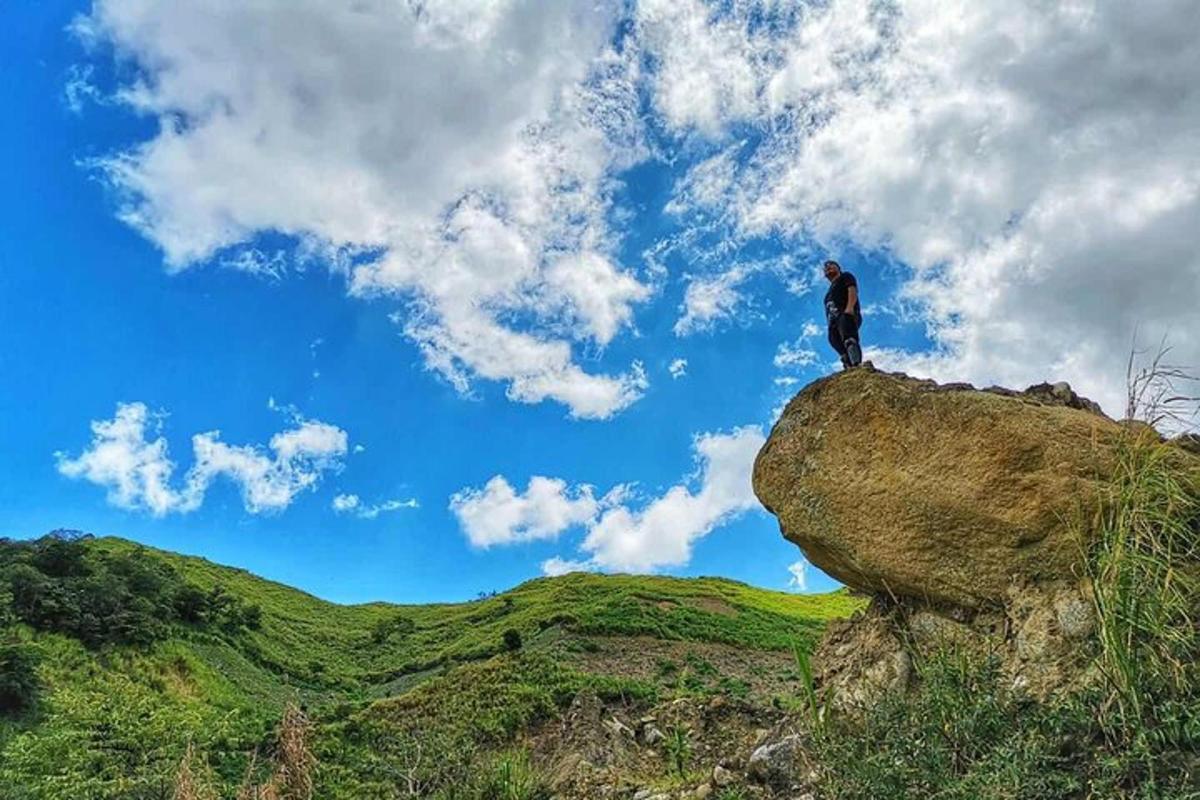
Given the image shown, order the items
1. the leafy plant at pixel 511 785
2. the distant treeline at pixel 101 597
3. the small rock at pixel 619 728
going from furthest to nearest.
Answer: the distant treeline at pixel 101 597, the small rock at pixel 619 728, the leafy plant at pixel 511 785

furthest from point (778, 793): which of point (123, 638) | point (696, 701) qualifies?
point (123, 638)

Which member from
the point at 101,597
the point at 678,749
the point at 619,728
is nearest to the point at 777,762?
the point at 678,749

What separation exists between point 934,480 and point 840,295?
11.5ft

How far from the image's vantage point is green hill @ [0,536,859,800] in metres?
18.8

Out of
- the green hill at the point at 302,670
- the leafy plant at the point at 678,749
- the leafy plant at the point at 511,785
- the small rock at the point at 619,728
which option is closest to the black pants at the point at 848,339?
the green hill at the point at 302,670

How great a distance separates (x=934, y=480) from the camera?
10000mm

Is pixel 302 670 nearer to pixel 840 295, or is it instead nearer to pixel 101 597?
pixel 101 597

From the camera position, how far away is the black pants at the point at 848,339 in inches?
480

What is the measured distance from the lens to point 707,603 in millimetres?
47531

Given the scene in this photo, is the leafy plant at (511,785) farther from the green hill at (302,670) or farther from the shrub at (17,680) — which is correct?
the shrub at (17,680)

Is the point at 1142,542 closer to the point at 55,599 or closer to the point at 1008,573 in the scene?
the point at 1008,573

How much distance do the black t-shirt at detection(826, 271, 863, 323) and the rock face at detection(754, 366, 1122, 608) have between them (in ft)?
4.13

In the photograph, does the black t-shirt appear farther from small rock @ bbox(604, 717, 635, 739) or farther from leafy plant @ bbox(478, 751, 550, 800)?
small rock @ bbox(604, 717, 635, 739)

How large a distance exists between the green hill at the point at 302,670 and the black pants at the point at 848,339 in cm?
482
